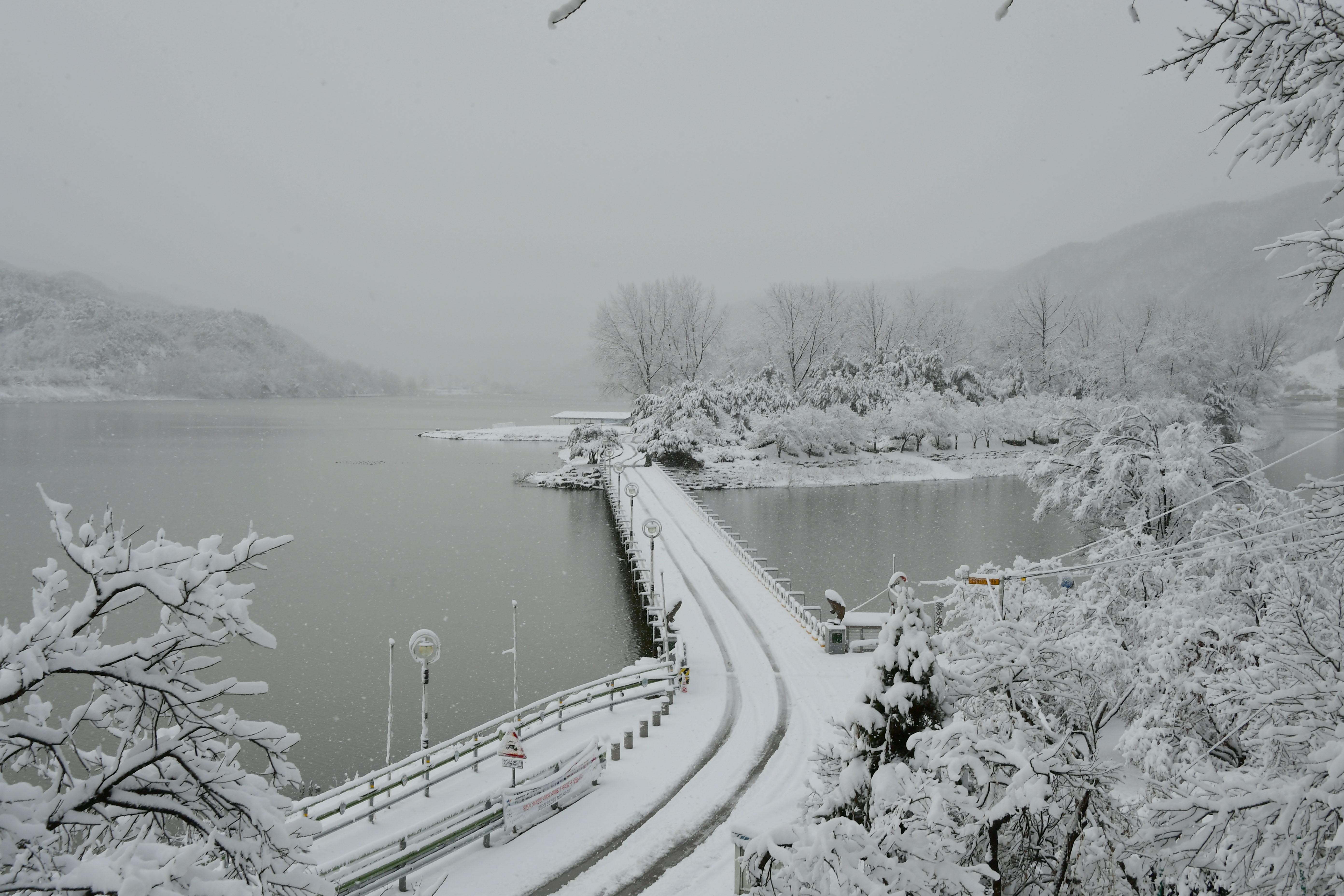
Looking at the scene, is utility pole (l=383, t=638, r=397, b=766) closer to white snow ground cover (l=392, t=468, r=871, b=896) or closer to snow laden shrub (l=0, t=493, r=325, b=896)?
white snow ground cover (l=392, t=468, r=871, b=896)

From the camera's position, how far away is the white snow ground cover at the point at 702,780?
33.1ft

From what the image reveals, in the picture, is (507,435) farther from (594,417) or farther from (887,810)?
(887,810)

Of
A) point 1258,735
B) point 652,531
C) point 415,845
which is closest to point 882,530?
point 652,531

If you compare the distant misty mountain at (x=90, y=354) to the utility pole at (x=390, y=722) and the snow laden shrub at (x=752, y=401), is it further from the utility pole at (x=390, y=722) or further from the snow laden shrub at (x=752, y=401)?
the utility pole at (x=390, y=722)

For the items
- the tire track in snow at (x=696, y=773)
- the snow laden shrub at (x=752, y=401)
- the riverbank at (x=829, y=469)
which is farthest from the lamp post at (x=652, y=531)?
the snow laden shrub at (x=752, y=401)

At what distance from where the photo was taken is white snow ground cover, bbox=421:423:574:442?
8844 cm

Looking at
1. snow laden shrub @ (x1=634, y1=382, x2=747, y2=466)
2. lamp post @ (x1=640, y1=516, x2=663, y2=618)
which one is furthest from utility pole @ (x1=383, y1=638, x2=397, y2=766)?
snow laden shrub @ (x1=634, y1=382, x2=747, y2=466)

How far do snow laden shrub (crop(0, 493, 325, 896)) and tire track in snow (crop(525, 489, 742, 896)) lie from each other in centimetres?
684

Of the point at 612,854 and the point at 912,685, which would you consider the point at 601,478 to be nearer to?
the point at 612,854

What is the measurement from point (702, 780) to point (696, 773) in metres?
0.32

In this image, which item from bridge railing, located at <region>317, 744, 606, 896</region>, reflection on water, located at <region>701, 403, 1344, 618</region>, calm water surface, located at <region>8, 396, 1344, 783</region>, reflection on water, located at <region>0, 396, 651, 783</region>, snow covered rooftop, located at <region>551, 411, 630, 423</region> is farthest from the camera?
snow covered rooftop, located at <region>551, 411, 630, 423</region>

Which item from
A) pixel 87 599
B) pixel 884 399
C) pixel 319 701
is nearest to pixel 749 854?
pixel 87 599

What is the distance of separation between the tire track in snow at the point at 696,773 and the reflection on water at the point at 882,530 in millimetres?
7148

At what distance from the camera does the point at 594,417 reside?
4616 inches
